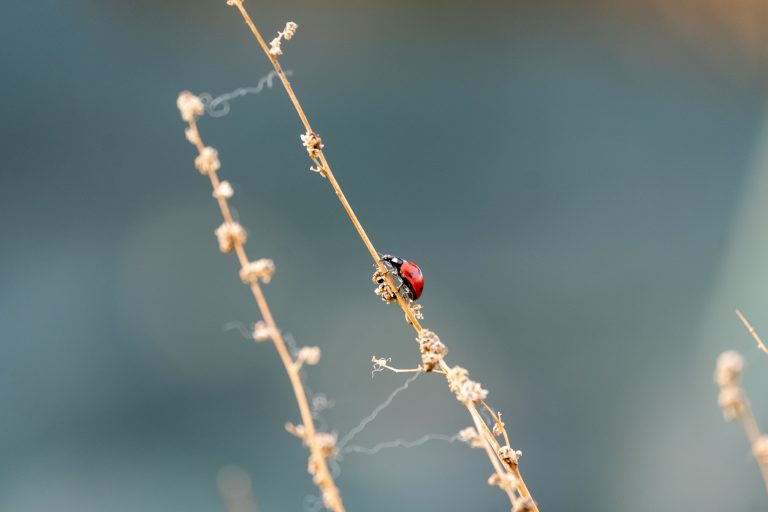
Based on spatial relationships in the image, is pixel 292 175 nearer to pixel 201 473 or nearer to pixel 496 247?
pixel 496 247

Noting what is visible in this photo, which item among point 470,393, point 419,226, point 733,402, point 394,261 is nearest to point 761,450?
Answer: point 733,402

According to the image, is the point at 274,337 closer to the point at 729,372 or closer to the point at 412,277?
the point at 729,372

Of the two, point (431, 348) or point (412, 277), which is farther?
point (412, 277)

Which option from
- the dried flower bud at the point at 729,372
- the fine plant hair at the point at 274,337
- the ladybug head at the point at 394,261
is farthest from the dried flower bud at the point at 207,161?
the ladybug head at the point at 394,261

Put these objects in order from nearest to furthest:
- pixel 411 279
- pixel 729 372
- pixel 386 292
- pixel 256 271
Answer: pixel 729 372, pixel 256 271, pixel 386 292, pixel 411 279

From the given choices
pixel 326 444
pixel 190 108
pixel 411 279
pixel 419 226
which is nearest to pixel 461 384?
pixel 326 444

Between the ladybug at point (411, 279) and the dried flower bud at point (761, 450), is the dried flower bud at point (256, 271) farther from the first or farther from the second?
the ladybug at point (411, 279)

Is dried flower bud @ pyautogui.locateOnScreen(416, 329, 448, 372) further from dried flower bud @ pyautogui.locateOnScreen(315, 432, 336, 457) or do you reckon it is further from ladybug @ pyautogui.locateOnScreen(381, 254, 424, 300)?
ladybug @ pyautogui.locateOnScreen(381, 254, 424, 300)

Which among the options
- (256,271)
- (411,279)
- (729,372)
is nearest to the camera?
(729,372)

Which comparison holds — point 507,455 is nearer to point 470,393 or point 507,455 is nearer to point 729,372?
point 470,393

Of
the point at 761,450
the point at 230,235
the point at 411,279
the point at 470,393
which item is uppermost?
the point at 411,279

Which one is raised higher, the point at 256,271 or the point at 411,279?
the point at 411,279
